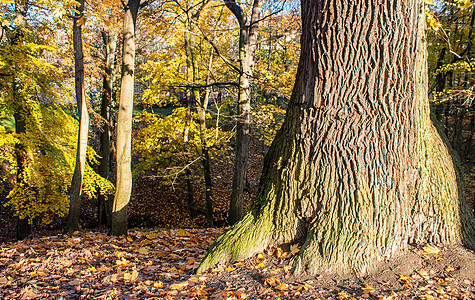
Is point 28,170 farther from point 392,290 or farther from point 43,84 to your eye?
point 392,290

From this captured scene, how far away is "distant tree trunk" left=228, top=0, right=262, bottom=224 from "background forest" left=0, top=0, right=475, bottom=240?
36mm

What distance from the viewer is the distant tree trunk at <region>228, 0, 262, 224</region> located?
325 inches

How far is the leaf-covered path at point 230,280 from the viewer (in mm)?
2678

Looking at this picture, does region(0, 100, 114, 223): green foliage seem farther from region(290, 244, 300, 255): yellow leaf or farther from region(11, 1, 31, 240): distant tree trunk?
region(290, 244, 300, 255): yellow leaf

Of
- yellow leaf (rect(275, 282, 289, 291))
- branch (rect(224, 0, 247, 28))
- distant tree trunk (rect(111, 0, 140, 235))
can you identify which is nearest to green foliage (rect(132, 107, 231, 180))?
branch (rect(224, 0, 247, 28))

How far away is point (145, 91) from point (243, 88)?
5.33 meters

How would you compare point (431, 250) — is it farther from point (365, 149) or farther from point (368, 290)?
point (365, 149)

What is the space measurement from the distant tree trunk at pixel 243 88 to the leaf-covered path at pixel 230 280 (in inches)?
190

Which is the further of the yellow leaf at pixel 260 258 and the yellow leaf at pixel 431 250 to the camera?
the yellow leaf at pixel 260 258

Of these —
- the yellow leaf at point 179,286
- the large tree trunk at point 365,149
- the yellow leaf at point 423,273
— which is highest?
the large tree trunk at point 365,149

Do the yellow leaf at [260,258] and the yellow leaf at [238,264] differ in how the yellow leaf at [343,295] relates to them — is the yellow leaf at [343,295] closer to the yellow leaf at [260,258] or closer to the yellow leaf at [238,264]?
the yellow leaf at [260,258]

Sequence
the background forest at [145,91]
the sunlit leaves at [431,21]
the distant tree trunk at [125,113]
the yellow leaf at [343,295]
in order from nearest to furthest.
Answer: the yellow leaf at [343,295]
the sunlit leaves at [431,21]
the distant tree trunk at [125,113]
the background forest at [145,91]

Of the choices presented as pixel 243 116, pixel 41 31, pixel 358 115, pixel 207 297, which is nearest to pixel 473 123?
pixel 243 116

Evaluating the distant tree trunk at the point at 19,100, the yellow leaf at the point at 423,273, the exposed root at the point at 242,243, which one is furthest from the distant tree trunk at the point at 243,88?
the distant tree trunk at the point at 19,100
